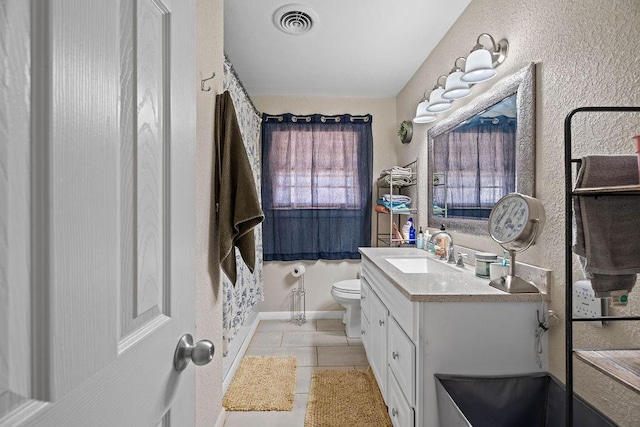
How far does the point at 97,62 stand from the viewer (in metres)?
0.43

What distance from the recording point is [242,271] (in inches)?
104

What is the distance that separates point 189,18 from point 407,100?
9.02 feet

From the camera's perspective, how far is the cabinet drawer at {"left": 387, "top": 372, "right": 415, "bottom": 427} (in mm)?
1378

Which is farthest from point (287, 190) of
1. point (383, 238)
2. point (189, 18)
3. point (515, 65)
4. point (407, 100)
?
point (189, 18)

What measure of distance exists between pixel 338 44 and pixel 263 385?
2.47m

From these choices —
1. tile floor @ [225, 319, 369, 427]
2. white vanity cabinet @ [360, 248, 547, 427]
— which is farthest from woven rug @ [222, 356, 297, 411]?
white vanity cabinet @ [360, 248, 547, 427]

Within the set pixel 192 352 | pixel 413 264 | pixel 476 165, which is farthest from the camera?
pixel 413 264

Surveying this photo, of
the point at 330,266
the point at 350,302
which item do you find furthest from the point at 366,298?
the point at 330,266

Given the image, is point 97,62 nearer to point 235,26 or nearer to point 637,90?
point 637,90

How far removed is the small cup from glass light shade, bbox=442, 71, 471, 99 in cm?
99

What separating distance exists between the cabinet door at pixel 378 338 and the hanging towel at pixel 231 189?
858 millimetres

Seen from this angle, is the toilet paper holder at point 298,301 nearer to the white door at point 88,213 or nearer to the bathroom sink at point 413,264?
the bathroom sink at point 413,264

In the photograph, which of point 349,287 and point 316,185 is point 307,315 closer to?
point 349,287

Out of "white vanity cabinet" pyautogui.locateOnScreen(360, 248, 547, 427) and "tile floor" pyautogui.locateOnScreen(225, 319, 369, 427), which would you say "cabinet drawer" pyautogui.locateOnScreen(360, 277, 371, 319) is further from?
"white vanity cabinet" pyautogui.locateOnScreen(360, 248, 547, 427)
